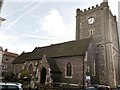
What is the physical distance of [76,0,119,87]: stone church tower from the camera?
31.8 metres

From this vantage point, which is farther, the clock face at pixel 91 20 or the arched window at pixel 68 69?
the clock face at pixel 91 20

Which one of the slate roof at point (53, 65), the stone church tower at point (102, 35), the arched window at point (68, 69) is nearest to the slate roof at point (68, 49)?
the slate roof at point (53, 65)

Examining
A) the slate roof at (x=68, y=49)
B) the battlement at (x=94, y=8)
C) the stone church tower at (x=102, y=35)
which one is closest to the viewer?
the slate roof at (x=68, y=49)

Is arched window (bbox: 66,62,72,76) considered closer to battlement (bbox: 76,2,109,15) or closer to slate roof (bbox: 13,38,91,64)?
slate roof (bbox: 13,38,91,64)

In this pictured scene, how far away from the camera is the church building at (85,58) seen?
28594 mm

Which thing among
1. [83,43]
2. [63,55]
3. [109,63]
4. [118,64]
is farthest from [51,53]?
[118,64]

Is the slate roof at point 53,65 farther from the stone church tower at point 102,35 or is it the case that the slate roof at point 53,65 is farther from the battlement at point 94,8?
the battlement at point 94,8

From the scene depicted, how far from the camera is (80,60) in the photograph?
1122 inches

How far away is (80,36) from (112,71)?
11.4m

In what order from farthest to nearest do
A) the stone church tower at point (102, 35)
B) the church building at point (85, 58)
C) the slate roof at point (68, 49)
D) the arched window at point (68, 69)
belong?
the stone church tower at point (102, 35) → the slate roof at point (68, 49) → the arched window at point (68, 69) → the church building at point (85, 58)

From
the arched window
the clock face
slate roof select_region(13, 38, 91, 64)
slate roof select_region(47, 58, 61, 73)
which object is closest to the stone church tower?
the clock face

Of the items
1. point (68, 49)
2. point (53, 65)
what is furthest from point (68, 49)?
point (53, 65)

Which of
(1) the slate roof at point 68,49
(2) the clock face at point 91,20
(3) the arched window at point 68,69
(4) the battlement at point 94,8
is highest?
(4) the battlement at point 94,8

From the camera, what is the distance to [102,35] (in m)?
33.9
